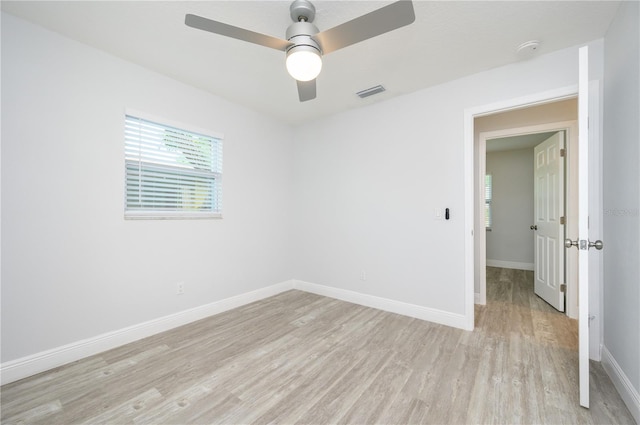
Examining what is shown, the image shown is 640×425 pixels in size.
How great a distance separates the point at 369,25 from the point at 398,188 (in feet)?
6.73

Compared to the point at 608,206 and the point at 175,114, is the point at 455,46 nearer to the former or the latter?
the point at 608,206

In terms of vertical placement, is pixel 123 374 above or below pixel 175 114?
below

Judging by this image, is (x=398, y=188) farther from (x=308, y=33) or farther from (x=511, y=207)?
(x=511, y=207)

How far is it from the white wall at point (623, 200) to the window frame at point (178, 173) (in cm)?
352

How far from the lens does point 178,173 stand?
2.92 meters

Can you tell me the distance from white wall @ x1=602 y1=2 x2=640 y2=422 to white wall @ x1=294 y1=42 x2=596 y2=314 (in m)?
0.46

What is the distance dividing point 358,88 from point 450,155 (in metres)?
1.23

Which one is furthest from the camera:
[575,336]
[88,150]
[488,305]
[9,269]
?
[488,305]

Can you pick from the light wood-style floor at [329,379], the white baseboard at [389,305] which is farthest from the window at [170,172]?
the white baseboard at [389,305]

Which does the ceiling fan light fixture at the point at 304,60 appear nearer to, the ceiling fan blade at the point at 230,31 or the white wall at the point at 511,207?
the ceiling fan blade at the point at 230,31

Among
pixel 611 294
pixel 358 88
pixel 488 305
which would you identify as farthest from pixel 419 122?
pixel 488 305

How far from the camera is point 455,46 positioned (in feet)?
7.38

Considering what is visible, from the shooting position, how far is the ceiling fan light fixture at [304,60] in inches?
62.3

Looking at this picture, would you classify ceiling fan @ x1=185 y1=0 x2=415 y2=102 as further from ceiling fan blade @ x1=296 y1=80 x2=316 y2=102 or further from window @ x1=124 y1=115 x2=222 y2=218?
window @ x1=124 y1=115 x2=222 y2=218
